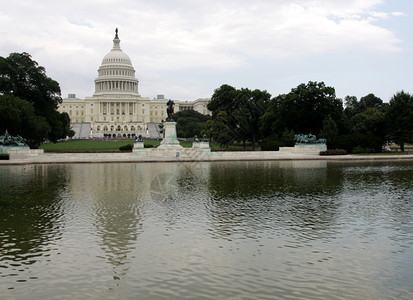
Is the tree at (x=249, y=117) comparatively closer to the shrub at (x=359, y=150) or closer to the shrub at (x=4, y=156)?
the shrub at (x=359, y=150)

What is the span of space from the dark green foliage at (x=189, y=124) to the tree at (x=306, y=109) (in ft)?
97.5

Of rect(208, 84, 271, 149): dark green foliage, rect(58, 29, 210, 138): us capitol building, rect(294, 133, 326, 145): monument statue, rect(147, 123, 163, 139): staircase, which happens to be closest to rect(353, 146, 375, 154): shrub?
rect(294, 133, 326, 145): monument statue

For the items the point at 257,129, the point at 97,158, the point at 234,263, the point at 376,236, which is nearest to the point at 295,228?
the point at 376,236

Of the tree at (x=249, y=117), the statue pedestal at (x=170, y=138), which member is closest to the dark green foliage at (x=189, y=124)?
the tree at (x=249, y=117)

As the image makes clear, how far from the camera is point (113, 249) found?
34.0 ft

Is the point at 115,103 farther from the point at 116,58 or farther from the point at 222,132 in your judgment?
the point at 222,132

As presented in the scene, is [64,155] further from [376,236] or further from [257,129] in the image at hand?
[376,236]

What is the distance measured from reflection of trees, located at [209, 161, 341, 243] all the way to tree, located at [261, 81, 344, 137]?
31436mm

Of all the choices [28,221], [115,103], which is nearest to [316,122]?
[28,221]

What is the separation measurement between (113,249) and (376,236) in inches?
253

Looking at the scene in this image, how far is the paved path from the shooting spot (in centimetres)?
4041

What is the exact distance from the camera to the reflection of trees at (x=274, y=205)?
40.2 ft

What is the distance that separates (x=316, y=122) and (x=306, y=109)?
2705 mm

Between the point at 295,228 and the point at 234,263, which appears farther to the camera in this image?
the point at 295,228
